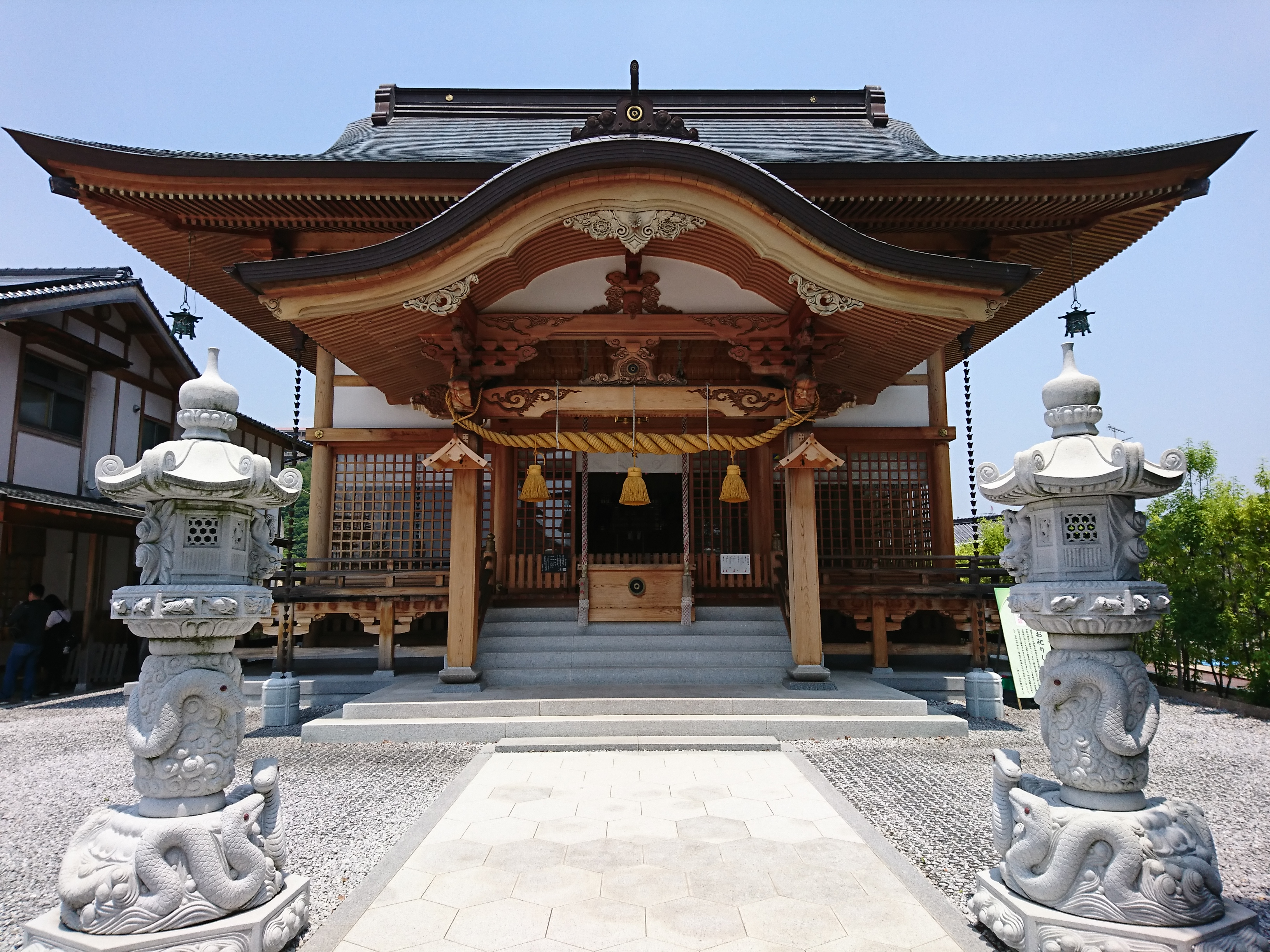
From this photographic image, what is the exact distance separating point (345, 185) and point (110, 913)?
8.04 metres

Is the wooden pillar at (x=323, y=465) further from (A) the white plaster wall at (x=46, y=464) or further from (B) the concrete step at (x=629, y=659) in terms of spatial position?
(A) the white plaster wall at (x=46, y=464)

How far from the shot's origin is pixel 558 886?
12.1 ft

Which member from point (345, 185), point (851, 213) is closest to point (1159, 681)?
point (851, 213)

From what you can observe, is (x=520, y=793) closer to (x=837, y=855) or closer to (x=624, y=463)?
(x=837, y=855)

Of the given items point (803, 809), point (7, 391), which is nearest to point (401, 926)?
point (803, 809)

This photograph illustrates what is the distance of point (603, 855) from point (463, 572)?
4.35 metres

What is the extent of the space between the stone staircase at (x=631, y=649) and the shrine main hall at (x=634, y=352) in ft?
0.14

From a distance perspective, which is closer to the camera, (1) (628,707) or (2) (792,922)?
(2) (792,922)

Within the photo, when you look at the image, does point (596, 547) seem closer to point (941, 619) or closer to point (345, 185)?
point (941, 619)

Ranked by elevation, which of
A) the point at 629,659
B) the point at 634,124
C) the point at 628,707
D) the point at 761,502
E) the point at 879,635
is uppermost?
the point at 634,124

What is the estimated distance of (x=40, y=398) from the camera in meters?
12.5

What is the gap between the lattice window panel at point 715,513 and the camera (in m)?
10.9

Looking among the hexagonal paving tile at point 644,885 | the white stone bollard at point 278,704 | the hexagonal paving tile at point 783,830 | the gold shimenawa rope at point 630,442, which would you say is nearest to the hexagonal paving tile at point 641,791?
the hexagonal paving tile at point 783,830

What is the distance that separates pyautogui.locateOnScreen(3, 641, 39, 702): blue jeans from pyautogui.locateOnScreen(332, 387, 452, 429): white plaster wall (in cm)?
582
